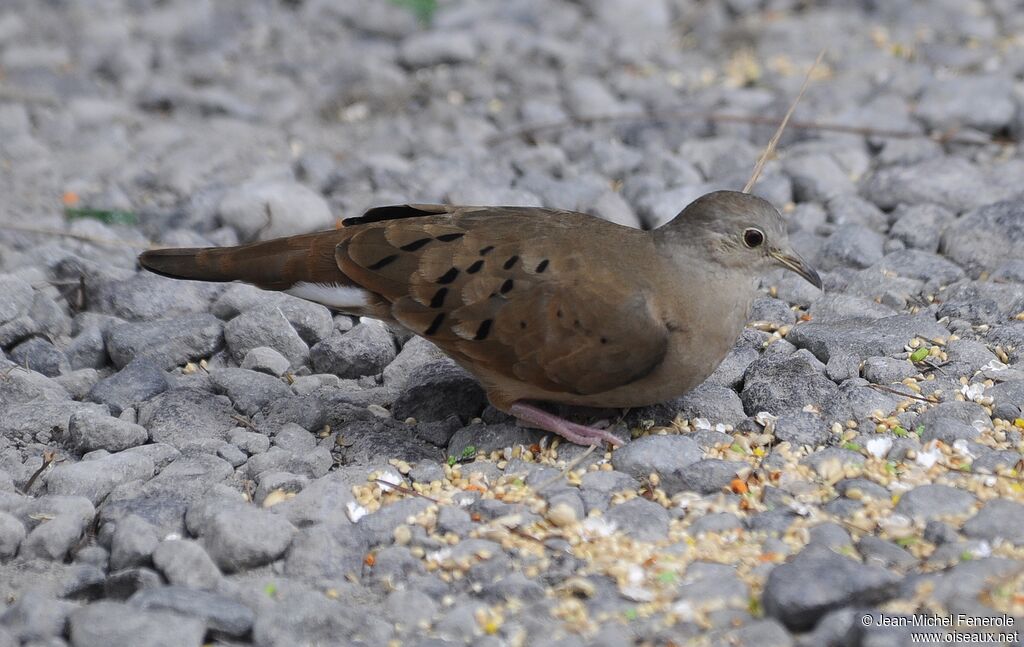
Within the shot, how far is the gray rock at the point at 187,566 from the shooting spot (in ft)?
12.1

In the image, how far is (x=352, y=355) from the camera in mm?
5273

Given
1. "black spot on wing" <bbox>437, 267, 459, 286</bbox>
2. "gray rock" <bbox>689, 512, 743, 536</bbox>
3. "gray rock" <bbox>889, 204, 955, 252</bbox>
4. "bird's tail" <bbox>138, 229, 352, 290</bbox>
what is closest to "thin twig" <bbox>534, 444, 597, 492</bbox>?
"gray rock" <bbox>689, 512, 743, 536</bbox>

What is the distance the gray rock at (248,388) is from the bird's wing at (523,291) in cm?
63

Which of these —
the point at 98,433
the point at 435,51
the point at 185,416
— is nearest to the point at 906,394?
the point at 185,416

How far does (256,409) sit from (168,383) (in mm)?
398

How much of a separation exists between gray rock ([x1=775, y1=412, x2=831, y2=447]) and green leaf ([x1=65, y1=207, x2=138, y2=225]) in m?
3.76

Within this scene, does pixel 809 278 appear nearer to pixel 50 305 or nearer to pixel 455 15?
pixel 50 305

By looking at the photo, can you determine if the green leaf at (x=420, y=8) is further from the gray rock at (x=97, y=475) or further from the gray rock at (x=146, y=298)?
the gray rock at (x=97, y=475)

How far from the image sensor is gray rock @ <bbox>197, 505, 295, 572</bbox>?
3.82 metres

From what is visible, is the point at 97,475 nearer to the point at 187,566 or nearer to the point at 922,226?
the point at 187,566

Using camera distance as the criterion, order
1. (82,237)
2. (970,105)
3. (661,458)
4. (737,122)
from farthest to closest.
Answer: (737,122)
(970,105)
(82,237)
(661,458)

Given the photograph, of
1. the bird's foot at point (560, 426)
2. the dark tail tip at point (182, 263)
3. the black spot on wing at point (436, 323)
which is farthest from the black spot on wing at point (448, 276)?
the dark tail tip at point (182, 263)

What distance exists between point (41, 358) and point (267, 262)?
1.15 metres

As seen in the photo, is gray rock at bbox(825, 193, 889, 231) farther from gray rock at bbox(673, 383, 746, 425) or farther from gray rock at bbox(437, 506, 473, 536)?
gray rock at bbox(437, 506, 473, 536)
